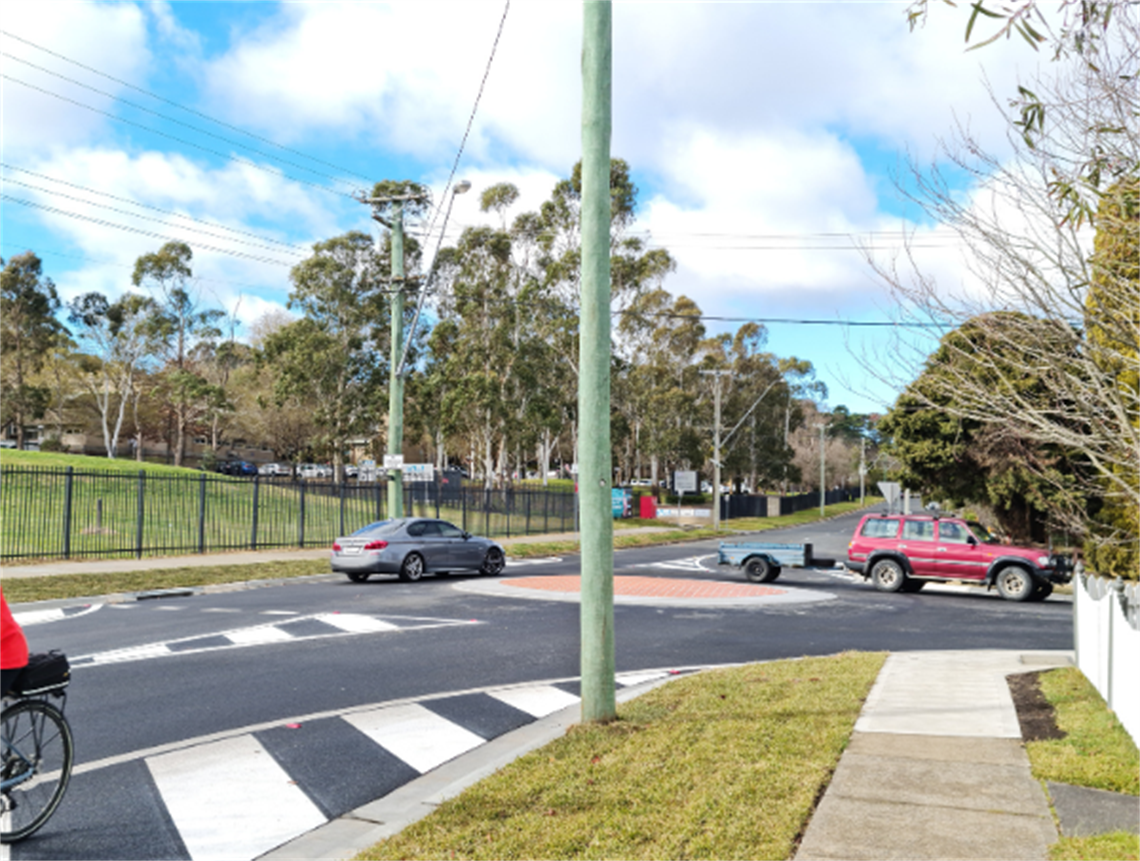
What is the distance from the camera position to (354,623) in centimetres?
1363

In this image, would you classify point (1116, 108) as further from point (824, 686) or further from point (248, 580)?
point (248, 580)

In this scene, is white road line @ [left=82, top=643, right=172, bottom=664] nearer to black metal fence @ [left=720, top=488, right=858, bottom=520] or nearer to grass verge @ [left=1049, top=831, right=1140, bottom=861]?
grass verge @ [left=1049, top=831, right=1140, bottom=861]

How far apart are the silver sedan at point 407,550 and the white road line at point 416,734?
1216cm

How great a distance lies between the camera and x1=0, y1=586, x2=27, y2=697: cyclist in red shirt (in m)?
4.94

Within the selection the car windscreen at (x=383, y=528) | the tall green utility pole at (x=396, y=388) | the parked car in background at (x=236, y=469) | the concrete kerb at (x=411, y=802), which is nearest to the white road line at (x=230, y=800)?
the concrete kerb at (x=411, y=802)

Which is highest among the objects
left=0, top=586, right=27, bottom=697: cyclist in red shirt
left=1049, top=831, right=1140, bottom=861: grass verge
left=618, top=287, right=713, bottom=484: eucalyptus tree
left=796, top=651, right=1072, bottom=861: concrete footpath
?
left=618, top=287, right=713, bottom=484: eucalyptus tree

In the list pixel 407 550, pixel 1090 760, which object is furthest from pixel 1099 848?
pixel 407 550

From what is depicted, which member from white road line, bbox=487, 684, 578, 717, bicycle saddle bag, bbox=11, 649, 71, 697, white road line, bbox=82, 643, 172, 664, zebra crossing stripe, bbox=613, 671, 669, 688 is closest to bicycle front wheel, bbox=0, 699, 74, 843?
bicycle saddle bag, bbox=11, 649, 71, 697

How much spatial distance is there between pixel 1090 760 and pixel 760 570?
16.1 meters

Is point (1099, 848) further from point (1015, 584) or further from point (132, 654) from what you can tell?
point (1015, 584)

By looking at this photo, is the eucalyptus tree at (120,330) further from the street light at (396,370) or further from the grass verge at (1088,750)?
the grass verge at (1088,750)

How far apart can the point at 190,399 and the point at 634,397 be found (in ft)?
86.0

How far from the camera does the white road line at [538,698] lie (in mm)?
8523

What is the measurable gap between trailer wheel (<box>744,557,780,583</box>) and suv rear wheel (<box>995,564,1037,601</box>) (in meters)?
4.63
